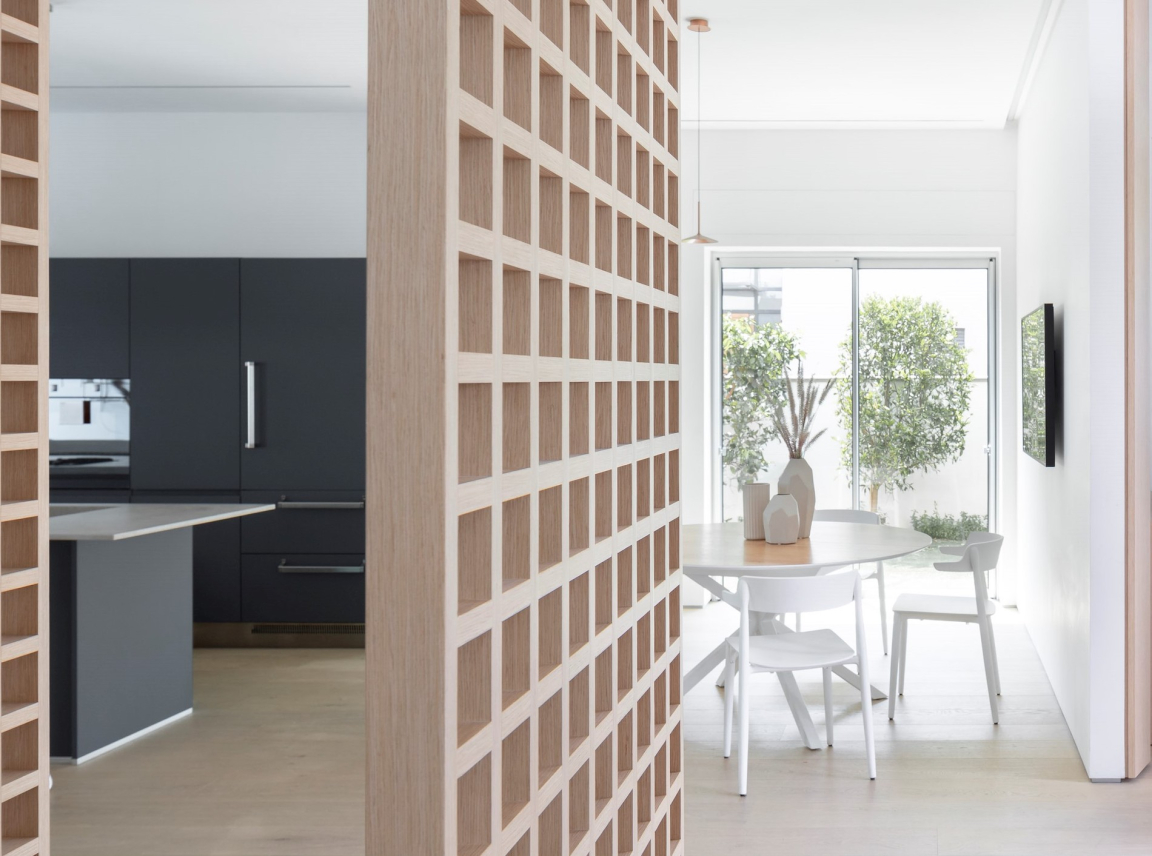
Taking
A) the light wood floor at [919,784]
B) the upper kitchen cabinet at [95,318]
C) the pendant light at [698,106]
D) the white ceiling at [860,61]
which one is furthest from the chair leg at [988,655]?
the upper kitchen cabinet at [95,318]

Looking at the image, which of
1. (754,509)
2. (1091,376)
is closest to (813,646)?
(754,509)

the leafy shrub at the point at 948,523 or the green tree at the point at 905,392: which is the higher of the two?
the green tree at the point at 905,392

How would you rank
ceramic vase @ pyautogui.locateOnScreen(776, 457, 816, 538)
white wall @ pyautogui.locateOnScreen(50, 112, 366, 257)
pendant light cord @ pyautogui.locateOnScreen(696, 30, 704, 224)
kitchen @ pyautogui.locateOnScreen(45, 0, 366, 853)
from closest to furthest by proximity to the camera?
kitchen @ pyautogui.locateOnScreen(45, 0, 366, 853)
ceramic vase @ pyautogui.locateOnScreen(776, 457, 816, 538)
pendant light cord @ pyautogui.locateOnScreen(696, 30, 704, 224)
white wall @ pyautogui.locateOnScreen(50, 112, 366, 257)

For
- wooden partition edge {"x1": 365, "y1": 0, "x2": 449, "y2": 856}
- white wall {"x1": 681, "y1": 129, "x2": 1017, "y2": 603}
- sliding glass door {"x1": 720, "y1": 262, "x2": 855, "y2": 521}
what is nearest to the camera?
wooden partition edge {"x1": 365, "y1": 0, "x2": 449, "y2": 856}

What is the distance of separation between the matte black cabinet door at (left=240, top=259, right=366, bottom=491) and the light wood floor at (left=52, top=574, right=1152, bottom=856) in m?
1.23

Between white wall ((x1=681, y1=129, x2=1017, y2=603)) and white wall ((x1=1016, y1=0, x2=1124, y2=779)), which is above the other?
white wall ((x1=681, y1=129, x2=1017, y2=603))

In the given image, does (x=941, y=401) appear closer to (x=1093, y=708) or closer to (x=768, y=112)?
(x=768, y=112)

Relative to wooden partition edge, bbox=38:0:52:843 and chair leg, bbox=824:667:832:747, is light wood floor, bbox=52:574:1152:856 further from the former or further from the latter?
wooden partition edge, bbox=38:0:52:843

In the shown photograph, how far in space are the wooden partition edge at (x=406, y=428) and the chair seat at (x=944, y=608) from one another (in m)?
3.87

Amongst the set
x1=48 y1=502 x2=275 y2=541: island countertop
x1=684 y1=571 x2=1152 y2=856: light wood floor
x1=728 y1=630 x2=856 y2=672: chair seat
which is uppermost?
x1=48 y1=502 x2=275 y2=541: island countertop

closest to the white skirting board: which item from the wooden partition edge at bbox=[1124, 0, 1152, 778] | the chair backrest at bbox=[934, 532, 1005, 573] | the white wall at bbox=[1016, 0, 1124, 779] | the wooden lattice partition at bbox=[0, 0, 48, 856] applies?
the wooden lattice partition at bbox=[0, 0, 48, 856]

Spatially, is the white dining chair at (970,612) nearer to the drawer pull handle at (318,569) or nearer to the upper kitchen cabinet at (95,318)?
the drawer pull handle at (318,569)

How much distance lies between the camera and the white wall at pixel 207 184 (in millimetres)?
6012

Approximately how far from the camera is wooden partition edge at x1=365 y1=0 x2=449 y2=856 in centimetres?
69
